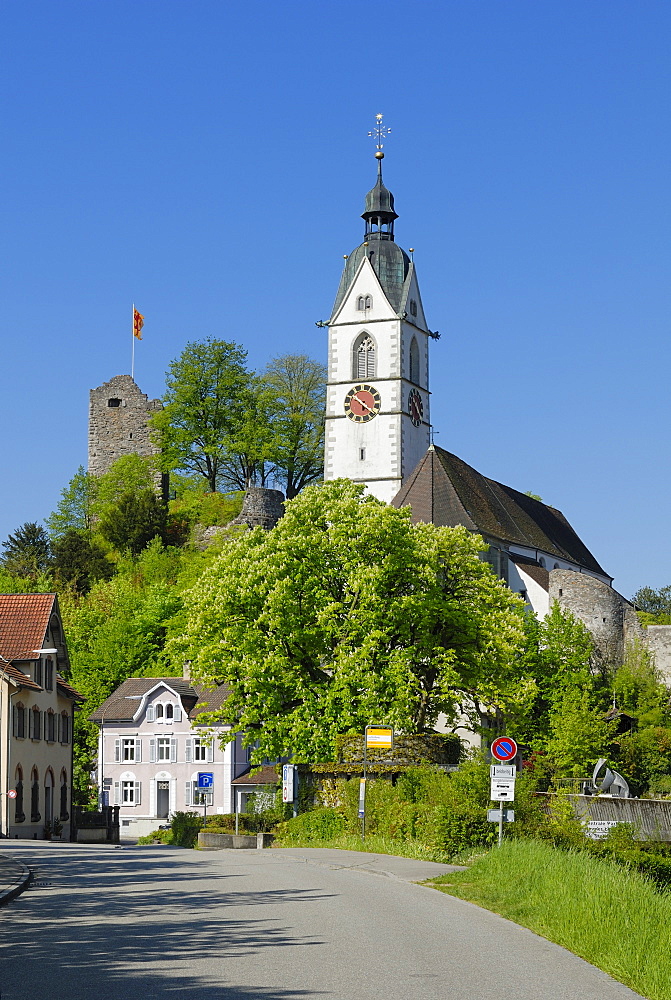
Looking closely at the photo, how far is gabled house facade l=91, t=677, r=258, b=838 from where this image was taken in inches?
Answer: 2574

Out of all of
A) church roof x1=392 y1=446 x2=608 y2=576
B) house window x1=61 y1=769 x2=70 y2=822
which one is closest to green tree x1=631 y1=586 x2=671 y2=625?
church roof x1=392 y1=446 x2=608 y2=576

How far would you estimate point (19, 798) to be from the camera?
4553 centimetres

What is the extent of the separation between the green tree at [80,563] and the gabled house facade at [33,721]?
30.4m

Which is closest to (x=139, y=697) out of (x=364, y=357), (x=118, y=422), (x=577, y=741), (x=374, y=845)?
(x=577, y=741)

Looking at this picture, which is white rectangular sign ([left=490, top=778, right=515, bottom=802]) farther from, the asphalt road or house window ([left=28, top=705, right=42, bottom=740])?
house window ([left=28, top=705, right=42, bottom=740])

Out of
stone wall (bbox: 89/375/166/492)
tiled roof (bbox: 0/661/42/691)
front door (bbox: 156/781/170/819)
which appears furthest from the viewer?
stone wall (bbox: 89/375/166/492)

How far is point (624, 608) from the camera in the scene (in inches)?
2657

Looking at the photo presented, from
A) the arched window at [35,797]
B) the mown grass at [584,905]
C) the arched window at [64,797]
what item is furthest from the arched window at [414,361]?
the mown grass at [584,905]

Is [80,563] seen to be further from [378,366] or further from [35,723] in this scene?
[35,723]

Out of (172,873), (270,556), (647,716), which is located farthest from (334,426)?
(172,873)

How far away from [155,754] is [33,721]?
1984 centimetres

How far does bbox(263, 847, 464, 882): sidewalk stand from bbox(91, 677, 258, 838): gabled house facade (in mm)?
33528

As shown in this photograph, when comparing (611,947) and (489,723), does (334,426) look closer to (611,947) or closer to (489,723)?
(489,723)

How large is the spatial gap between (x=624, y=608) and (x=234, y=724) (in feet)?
104
